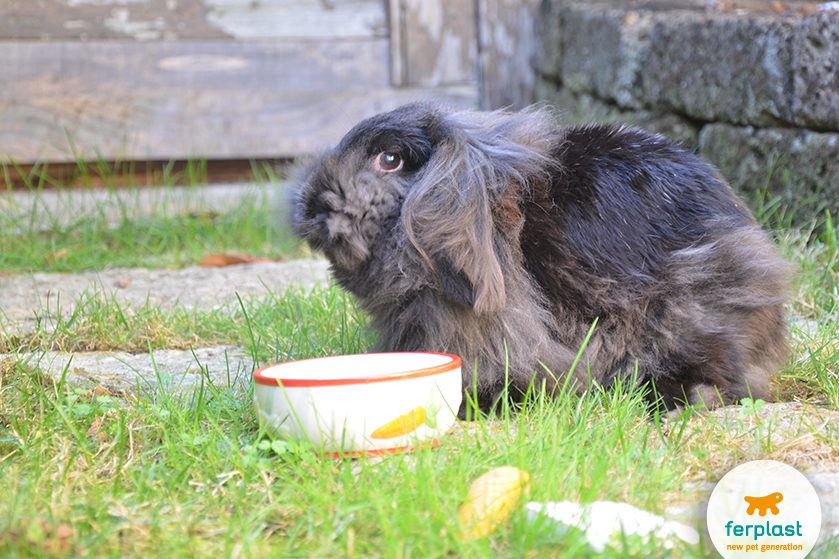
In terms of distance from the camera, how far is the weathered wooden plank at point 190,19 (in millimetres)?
4340

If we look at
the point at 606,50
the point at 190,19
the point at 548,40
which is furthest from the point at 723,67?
the point at 190,19

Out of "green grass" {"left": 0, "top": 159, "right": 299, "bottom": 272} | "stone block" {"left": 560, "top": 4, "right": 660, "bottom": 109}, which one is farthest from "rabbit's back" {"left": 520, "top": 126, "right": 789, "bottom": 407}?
"stone block" {"left": 560, "top": 4, "right": 660, "bottom": 109}

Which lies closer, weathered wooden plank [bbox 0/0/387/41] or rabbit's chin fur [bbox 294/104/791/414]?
rabbit's chin fur [bbox 294/104/791/414]

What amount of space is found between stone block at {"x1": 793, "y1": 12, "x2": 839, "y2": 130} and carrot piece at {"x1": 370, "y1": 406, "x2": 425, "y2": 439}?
2241 millimetres

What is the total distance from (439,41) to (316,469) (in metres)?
3.87

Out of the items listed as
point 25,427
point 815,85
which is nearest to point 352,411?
point 25,427

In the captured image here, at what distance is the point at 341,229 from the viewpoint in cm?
177

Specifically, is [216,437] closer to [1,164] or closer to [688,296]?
[688,296]

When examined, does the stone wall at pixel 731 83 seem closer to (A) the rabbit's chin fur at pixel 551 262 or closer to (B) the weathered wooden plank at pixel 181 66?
(A) the rabbit's chin fur at pixel 551 262

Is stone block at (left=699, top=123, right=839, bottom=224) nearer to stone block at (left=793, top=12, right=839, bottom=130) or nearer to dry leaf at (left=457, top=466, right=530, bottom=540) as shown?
stone block at (left=793, top=12, right=839, bottom=130)

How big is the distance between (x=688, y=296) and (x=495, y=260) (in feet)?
1.67

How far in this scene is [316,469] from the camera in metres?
1.42

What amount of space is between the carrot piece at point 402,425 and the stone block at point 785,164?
2.16m

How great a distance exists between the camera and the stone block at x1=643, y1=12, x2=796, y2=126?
9.84ft
